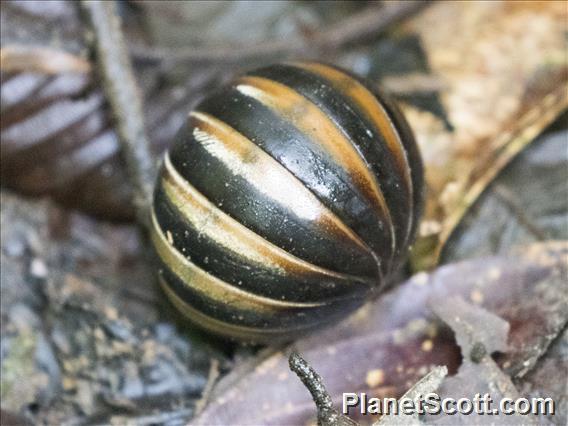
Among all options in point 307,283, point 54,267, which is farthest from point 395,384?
point 54,267

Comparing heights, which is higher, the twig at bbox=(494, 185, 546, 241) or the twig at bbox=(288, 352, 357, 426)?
the twig at bbox=(494, 185, 546, 241)

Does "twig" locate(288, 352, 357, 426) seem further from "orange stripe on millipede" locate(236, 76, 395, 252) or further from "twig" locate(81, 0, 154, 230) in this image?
"twig" locate(81, 0, 154, 230)

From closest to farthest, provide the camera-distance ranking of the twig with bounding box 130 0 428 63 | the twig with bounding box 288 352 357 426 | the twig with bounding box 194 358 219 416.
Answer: the twig with bounding box 288 352 357 426, the twig with bounding box 194 358 219 416, the twig with bounding box 130 0 428 63

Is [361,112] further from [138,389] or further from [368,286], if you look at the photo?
[138,389]

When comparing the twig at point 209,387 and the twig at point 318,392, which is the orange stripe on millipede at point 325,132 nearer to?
the twig at point 318,392

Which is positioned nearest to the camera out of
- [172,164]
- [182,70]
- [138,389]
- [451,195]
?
[172,164]

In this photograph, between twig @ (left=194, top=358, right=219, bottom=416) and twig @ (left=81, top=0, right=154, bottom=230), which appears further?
twig @ (left=81, top=0, right=154, bottom=230)

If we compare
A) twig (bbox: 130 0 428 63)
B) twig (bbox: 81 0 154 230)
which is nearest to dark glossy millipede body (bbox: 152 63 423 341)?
twig (bbox: 81 0 154 230)
